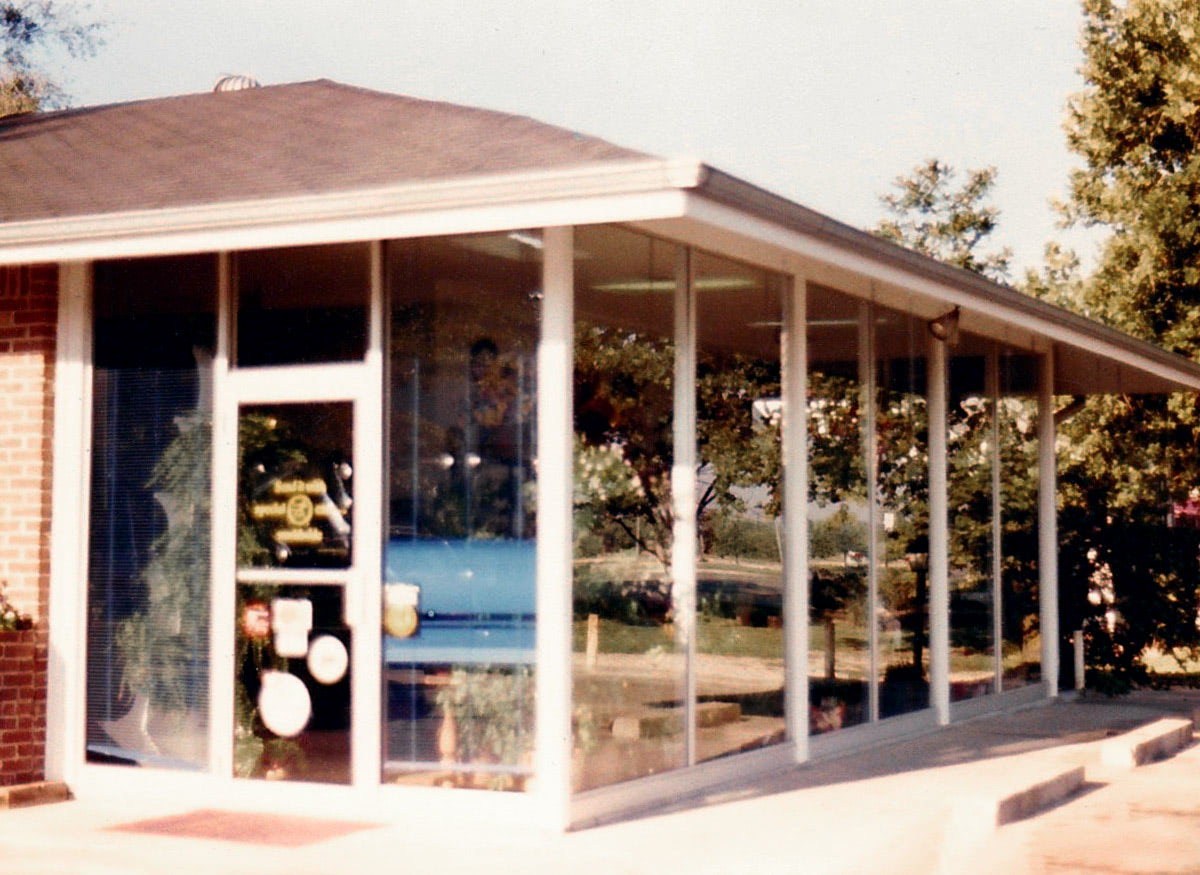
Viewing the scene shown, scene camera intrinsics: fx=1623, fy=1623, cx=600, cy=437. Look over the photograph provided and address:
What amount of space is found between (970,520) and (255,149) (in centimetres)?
671

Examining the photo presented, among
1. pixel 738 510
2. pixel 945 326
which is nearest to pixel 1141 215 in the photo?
pixel 945 326

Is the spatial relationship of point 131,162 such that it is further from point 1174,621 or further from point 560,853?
point 1174,621

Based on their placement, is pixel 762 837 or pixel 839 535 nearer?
pixel 762 837

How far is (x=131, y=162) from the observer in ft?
32.8

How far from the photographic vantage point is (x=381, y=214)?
761 cm

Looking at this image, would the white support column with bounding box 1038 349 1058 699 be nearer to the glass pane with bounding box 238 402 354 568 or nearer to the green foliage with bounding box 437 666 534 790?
the green foliage with bounding box 437 666 534 790

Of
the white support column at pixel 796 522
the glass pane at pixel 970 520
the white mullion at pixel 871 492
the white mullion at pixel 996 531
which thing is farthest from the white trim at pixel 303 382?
the white mullion at pixel 996 531

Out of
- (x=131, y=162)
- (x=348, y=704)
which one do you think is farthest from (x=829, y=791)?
(x=131, y=162)

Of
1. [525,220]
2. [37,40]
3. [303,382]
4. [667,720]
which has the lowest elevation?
[667,720]

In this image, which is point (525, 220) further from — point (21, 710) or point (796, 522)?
point (21, 710)

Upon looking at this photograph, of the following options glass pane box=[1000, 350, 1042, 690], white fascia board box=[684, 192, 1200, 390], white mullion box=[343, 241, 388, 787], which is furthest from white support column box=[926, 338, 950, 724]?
white mullion box=[343, 241, 388, 787]

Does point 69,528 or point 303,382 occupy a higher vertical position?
point 303,382

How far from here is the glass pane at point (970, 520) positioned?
13.0 m

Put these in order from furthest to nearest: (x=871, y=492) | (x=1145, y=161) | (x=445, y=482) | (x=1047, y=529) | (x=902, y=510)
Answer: (x=1145, y=161), (x=1047, y=529), (x=902, y=510), (x=871, y=492), (x=445, y=482)
